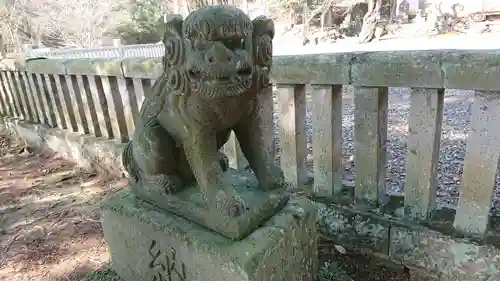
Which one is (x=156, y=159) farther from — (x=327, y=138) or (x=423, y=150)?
(x=423, y=150)

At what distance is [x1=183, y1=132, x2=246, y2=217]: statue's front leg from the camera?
123cm

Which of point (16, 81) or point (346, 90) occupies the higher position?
point (16, 81)

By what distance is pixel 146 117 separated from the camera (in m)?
1.43

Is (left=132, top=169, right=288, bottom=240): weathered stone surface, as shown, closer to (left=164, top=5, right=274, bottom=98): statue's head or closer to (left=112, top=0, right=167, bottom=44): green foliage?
(left=164, top=5, right=274, bottom=98): statue's head

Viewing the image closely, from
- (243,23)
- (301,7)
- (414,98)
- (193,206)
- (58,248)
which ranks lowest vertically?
(58,248)

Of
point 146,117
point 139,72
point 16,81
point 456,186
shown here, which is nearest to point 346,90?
point 456,186

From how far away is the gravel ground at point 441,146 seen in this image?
2693 mm

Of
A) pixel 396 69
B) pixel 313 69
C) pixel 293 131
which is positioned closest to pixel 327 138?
pixel 293 131

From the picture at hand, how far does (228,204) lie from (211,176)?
120 millimetres

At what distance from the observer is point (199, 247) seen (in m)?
1.28

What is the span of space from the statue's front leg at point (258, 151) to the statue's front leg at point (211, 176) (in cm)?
13

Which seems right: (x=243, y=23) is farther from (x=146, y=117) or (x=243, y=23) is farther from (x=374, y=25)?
(x=374, y=25)

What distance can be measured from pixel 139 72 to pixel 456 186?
257 centimetres

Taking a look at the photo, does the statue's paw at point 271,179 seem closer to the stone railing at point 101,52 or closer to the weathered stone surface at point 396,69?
the weathered stone surface at point 396,69
